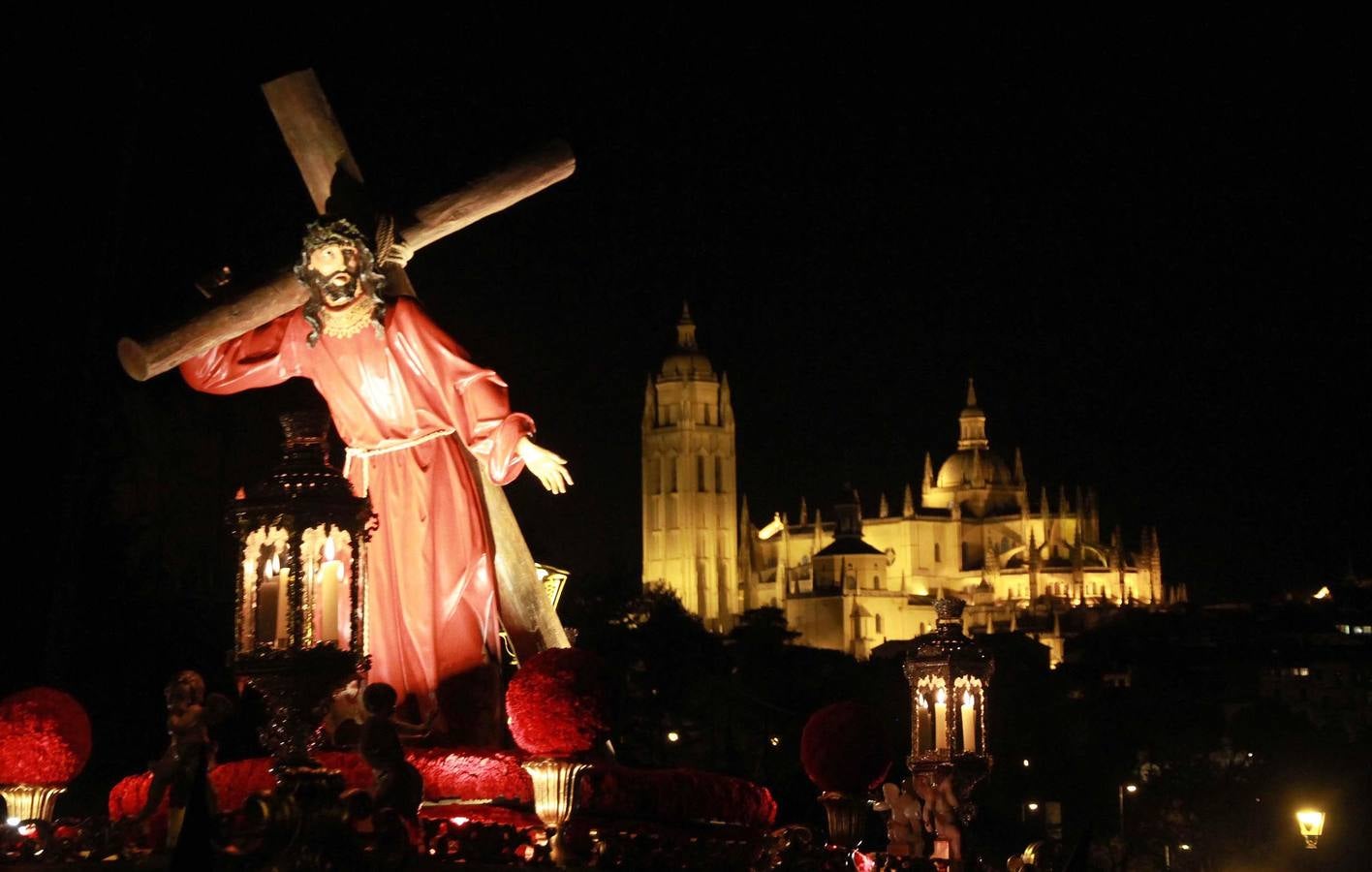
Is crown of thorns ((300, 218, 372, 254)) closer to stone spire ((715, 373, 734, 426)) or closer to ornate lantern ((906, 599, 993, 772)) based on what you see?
ornate lantern ((906, 599, 993, 772))

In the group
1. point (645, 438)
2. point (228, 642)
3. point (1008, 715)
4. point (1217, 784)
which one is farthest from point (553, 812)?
point (645, 438)

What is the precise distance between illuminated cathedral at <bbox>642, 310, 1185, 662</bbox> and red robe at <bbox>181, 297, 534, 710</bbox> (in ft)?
353

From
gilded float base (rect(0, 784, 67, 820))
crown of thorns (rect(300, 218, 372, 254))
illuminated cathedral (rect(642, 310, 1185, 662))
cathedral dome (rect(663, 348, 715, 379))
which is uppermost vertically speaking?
cathedral dome (rect(663, 348, 715, 379))

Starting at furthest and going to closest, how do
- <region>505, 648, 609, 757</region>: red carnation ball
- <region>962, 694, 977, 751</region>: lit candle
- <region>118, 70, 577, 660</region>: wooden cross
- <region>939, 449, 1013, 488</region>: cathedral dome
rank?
<region>939, 449, 1013, 488</region>: cathedral dome → <region>962, 694, 977, 751</region>: lit candle → <region>118, 70, 577, 660</region>: wooden cross → <region>505, 648, 609, 757</region>: red carnation ball

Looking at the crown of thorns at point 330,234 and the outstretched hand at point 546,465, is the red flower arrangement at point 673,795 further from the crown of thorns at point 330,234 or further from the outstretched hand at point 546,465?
the crown of thorns at point 330,234

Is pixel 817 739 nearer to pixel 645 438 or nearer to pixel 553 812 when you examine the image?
pixel 553 812

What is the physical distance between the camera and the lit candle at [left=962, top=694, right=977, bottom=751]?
38.8 feet

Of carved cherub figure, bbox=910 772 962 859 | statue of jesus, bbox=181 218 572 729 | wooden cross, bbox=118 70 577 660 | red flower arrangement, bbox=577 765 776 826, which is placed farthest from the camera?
carved cherub figure, bbox=910 772 962 859

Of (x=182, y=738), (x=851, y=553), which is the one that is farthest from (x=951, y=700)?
(x=851, y=553)

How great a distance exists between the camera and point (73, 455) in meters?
13.7

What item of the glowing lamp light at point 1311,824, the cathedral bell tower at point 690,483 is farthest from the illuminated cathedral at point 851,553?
the glowing lamp light at point 1311,824

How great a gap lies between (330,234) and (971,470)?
128650mm

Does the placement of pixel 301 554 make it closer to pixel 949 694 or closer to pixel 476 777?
pixel 476 777

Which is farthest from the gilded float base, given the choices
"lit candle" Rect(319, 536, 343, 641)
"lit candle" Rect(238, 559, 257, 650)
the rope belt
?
the rope belt
